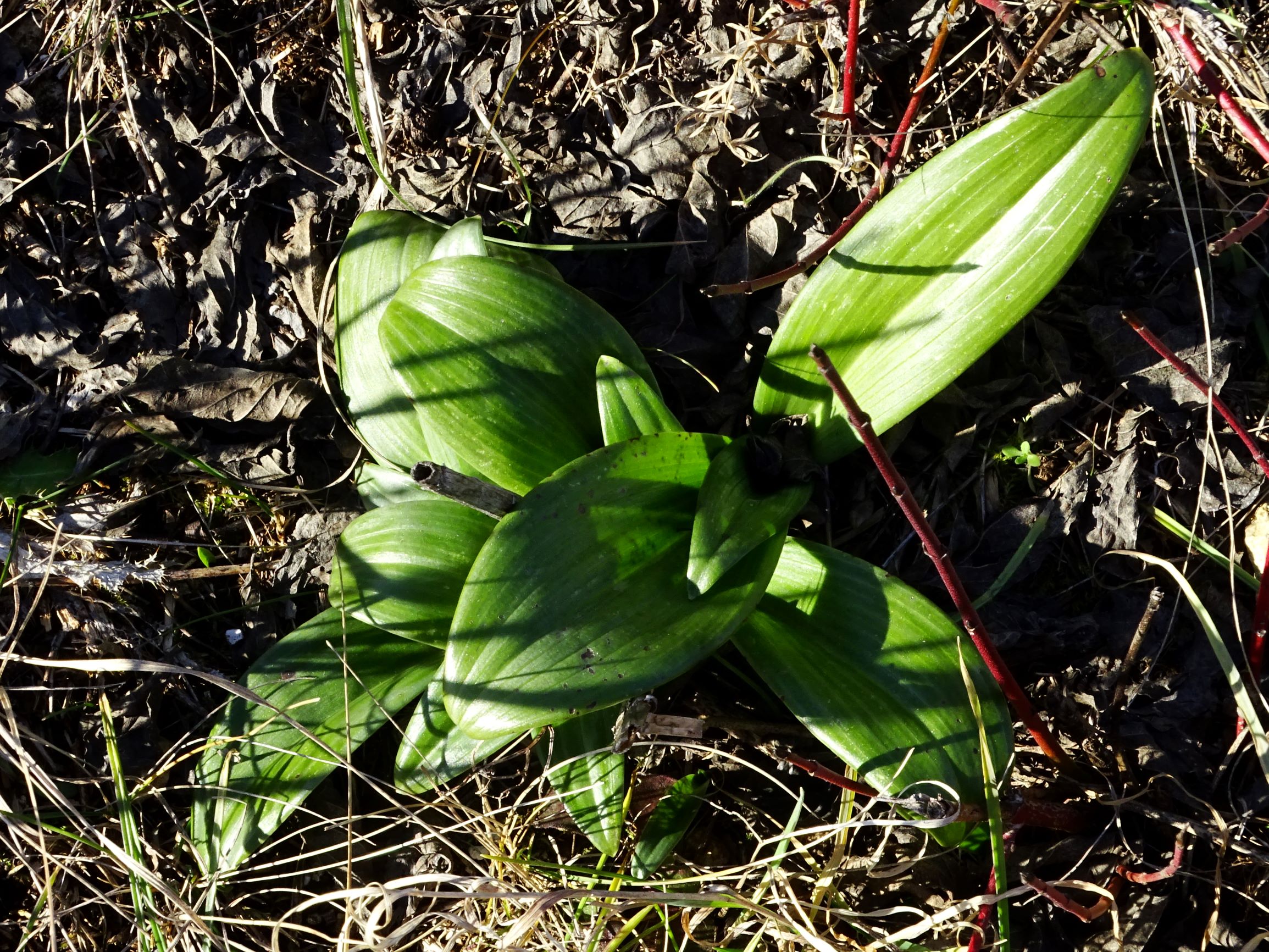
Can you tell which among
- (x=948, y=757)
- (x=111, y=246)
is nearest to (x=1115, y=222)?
(x=948, y=757)

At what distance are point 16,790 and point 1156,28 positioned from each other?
7.88ft

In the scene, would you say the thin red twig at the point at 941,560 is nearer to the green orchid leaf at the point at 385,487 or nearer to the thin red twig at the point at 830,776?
the thin red twig at the point at 830,776

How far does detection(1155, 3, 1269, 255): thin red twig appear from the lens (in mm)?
1448

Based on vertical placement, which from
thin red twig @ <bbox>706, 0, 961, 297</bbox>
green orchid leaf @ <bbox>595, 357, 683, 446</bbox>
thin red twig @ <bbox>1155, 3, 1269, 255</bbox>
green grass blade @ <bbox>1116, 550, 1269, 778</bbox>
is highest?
thin red twig @ <bbox>1155, 3, 1269, 255</bbox>

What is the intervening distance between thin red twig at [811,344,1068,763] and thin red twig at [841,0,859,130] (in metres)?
0.48

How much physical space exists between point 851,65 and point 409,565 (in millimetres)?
1095

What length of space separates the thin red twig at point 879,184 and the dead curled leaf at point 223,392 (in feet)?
2.74

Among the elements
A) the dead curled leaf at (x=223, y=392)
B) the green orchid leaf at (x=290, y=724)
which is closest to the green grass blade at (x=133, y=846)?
the green orchid leaf at (x=290, y=724)

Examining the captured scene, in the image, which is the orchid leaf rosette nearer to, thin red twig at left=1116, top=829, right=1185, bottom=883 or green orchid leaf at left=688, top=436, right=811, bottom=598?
green orchid leaf at left=688, top=436, right=811, bottom=598

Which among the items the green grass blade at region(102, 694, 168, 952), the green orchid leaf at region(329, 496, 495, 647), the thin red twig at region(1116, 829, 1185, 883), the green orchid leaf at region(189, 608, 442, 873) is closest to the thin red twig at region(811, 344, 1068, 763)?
the thin red twig at region(1116, 829, 1185, 883)

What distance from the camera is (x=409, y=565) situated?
1501 millimetres

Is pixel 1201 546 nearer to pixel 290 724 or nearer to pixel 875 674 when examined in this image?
pixel 875 674

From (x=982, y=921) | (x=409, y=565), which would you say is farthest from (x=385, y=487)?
(x=982, y=921)

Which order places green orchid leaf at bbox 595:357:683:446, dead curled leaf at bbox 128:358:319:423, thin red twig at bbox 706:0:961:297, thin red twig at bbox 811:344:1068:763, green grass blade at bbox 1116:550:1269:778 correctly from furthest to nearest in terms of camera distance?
dead curled leaf at bbox 128:358:319:423 < thin red twig at bbox 706:0:961:297 < green orchid leaf at bbox 595:357:683:446 < green grass blade at bbox 1116:550:1269:778 < thin red twig at bbox 811:344:1068:763
